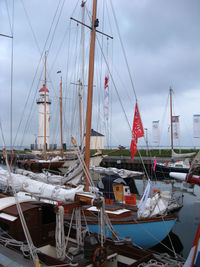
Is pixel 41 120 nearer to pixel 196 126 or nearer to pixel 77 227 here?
pixel 196 126

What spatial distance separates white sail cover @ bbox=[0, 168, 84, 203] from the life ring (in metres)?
2.01

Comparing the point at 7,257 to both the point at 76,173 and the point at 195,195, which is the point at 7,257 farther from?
the point at 195,195

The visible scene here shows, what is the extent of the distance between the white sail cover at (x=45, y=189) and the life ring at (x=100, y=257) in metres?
2.01

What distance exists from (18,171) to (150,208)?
13.8 meters

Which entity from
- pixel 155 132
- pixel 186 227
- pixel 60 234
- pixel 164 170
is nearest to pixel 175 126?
pixel 155 132

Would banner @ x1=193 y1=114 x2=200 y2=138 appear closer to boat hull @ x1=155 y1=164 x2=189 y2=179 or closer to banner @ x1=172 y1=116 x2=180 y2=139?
banner @ x1=172 y1=116 x2=180 y2=139

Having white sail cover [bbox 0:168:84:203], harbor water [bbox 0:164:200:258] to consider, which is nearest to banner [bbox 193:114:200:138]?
harbor water [bbox 0:164:200:258]

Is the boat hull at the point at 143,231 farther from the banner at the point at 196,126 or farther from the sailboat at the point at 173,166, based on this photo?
the banner at the point at 196,126

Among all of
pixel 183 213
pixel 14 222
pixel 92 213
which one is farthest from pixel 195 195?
pixel 14 222

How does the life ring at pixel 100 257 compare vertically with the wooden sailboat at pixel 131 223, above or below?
above

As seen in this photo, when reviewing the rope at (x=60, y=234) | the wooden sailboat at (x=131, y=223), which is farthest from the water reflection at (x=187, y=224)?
the rope at (x=60, y=234)

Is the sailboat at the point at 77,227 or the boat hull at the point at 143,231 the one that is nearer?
the sailboat at the point at 77,227

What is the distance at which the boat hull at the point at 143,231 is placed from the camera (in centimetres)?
953

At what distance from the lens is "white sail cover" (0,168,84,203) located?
25.1ft
